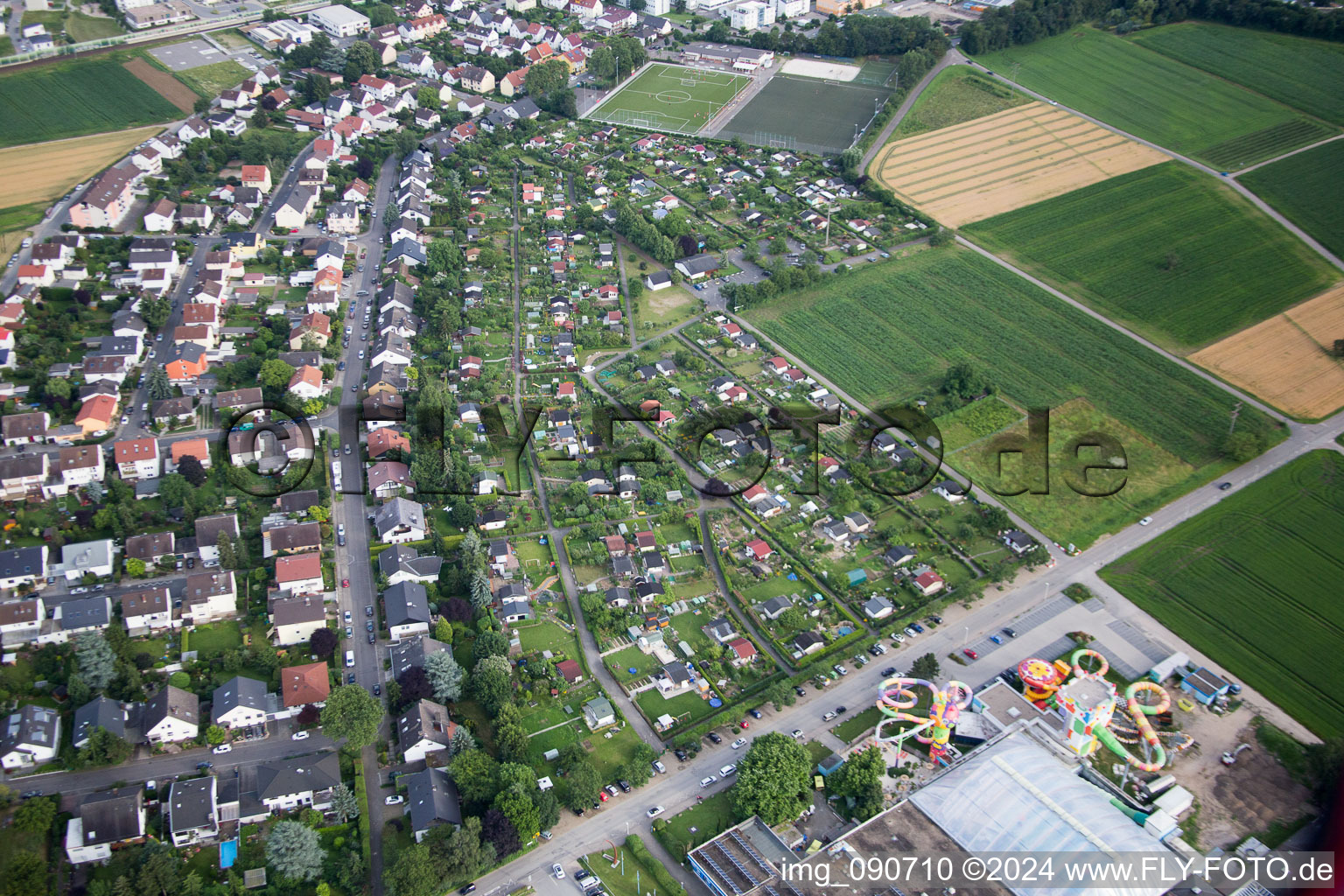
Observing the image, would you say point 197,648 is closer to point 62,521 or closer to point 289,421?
point 62,521

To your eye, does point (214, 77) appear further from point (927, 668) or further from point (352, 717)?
point (927, 668)

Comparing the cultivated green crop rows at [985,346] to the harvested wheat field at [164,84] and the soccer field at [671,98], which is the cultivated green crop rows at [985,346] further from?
the harvested wheat field at [164,84]

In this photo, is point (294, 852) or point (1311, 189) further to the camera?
point (1311, 189)

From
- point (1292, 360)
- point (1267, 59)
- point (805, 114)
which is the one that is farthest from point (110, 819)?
point (1267, 59)

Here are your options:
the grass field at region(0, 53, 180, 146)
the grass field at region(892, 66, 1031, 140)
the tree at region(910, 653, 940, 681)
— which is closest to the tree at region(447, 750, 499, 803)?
the tree at region(910, 653, 940, 681)

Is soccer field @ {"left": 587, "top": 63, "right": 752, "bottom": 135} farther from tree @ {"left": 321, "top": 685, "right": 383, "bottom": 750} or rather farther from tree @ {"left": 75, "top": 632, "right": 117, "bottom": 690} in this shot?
tree @ {"left": 75, "top": 632, "right": 117, "bottom": 690}

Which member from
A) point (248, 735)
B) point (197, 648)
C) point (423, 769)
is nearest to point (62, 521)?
point (197, 648)
